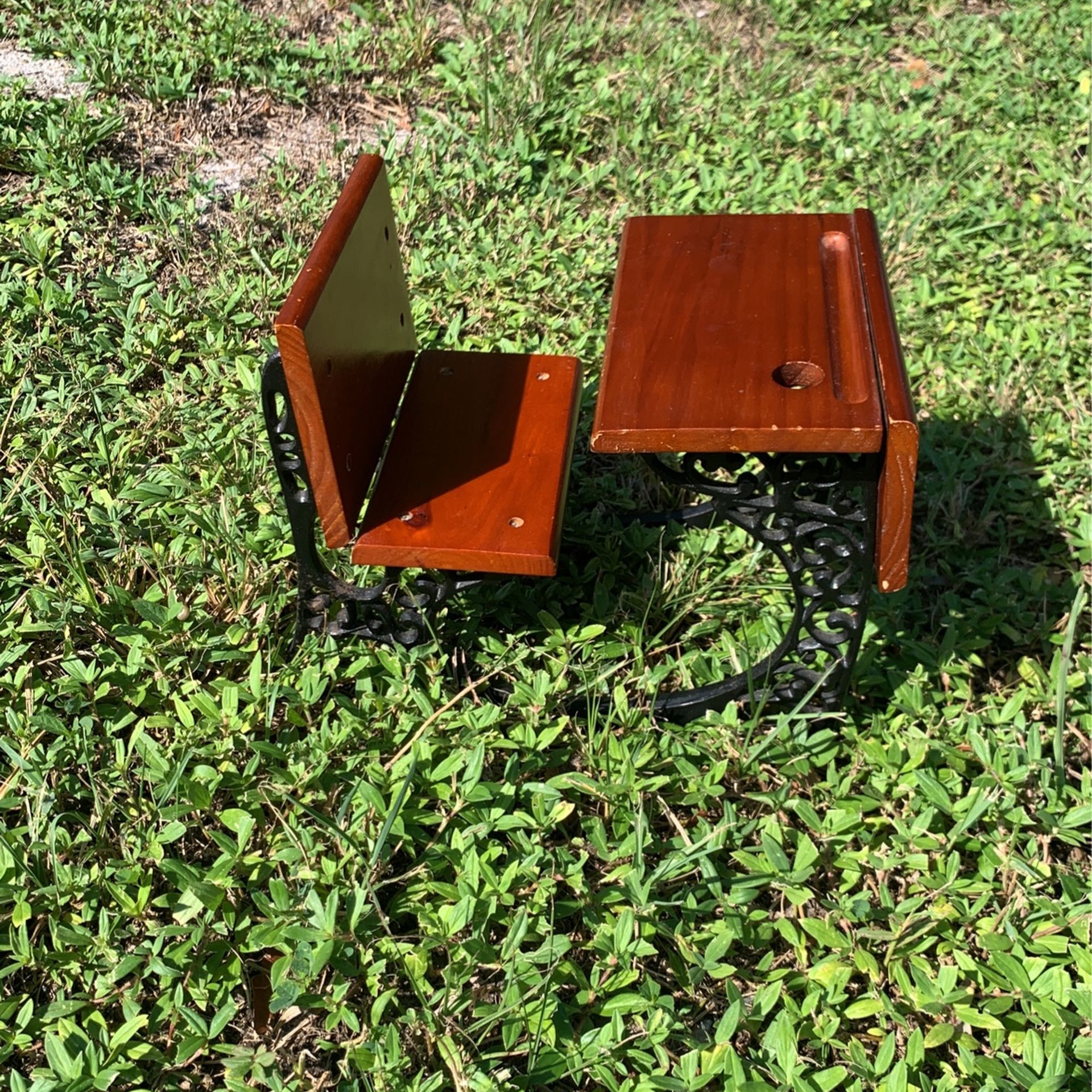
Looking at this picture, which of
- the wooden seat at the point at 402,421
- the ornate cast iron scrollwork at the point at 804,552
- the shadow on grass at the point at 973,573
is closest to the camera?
the wooden seat at the point at 402,421

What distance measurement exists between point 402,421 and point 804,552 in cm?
93

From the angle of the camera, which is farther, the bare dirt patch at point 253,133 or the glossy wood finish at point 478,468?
the bare dirt patch at point 253,133

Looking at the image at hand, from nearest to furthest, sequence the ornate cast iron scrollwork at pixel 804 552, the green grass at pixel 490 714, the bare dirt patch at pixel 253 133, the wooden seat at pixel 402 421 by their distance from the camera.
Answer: the green grass at pixel 490 714 → the wooden seat at pixel 402 421 → the ornate cast iron scrollwork at pixel 804 552 → the bare dirt patch at pixel 253 133

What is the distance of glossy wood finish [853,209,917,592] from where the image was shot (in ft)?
6.36

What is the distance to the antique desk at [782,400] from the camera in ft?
6.47

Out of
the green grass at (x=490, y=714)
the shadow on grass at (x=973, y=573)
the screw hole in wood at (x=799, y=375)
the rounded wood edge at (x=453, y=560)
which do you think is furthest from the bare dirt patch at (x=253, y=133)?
the screw hole in wood at (x=799, y=375)

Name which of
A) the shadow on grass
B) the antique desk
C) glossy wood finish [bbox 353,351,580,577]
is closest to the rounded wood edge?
glossy wood finish [bbox 353,351,580,577]

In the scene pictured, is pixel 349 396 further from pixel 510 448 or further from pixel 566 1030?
pixel 566 1030

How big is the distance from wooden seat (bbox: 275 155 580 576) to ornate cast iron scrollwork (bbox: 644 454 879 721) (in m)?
0.31

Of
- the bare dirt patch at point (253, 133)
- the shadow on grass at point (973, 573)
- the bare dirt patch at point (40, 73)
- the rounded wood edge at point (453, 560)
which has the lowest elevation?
the shadow on grass at point (973, 573)

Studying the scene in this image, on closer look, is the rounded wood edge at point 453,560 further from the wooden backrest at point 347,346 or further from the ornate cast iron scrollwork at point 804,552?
the ornate cast iron scrollwork at point 804,552

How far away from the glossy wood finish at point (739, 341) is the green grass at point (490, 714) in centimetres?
63

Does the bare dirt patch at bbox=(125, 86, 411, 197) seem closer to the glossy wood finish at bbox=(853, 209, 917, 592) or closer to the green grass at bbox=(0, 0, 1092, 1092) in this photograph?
the green grass at bbox=(0, 0, 1092, 1092)

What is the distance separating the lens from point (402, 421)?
2.55 meters
